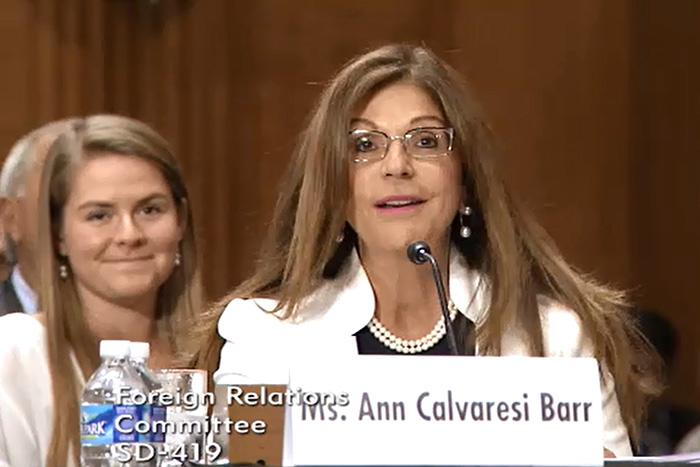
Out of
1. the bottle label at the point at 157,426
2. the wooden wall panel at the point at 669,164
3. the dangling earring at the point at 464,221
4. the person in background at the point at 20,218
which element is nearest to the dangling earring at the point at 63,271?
the person in background at the point at 20,218

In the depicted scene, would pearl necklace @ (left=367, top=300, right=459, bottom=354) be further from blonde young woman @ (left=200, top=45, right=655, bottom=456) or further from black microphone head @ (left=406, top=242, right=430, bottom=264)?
black microphone head @ (left=406, top=242, right=430, bottom=264)

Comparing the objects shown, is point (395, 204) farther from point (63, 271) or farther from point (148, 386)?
point (63, 271)

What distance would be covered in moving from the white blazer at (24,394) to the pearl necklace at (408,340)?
1.91ft

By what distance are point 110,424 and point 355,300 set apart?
72cm

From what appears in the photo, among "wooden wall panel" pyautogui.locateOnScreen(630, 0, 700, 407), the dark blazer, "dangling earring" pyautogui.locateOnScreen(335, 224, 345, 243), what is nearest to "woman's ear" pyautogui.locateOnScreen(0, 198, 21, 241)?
the dark blazer

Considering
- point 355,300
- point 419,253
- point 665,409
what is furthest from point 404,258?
point 665,409

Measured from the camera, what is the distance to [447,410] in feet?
5.23

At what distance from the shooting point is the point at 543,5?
4035 millimetres

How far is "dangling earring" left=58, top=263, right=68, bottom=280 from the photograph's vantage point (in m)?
2.96

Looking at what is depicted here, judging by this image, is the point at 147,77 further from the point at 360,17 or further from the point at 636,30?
the point at 636,30

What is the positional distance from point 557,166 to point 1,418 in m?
1.87

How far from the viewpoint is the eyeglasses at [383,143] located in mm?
2451

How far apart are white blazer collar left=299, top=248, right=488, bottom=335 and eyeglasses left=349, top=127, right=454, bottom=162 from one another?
0.69 ft

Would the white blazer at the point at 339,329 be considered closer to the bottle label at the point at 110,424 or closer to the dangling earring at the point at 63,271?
the bottle label at the point at 110,424
